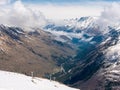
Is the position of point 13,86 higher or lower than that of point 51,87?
lower

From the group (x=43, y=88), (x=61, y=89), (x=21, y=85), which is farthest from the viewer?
(x=61, y=89)

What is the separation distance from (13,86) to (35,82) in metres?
12.0

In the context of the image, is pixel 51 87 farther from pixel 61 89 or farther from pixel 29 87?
pixel 29 87

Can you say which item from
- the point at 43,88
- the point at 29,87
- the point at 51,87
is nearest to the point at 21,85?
the point at 29,87

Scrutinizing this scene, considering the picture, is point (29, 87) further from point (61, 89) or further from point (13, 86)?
point (61, 89)

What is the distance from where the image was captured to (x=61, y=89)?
247 ft

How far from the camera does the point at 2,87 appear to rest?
5572 centimetres

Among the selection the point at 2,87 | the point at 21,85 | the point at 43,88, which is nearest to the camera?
the point at 2,87

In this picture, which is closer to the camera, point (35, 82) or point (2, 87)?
point (2, 87)

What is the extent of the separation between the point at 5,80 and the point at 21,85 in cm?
331

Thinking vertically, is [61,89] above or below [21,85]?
above

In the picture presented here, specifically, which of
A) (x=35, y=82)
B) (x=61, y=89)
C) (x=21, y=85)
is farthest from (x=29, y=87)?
(x=61, y=89)

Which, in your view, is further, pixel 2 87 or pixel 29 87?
pixel 29 87

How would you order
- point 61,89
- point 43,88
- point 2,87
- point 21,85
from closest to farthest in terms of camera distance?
point 2,87, point 21,85, point 43,88, point 61,89
